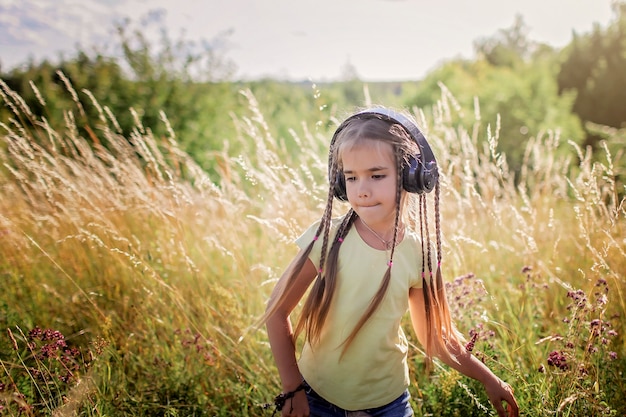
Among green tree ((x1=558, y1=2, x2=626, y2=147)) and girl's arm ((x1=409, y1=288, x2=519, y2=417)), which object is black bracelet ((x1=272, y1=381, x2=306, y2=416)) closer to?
girl's arm ((x1=409, y1=288, x2=519, y2=417))

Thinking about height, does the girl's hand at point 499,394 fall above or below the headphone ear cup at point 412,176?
below

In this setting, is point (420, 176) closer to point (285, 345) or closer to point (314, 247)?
point (314, 247)

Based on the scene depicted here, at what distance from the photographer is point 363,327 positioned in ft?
5.67

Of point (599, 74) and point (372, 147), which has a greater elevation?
point (599, 74)

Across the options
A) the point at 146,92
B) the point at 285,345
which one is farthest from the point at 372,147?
the point at 146,92

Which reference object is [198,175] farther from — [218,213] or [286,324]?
[286,324]

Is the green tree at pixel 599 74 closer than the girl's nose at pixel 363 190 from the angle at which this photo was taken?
No

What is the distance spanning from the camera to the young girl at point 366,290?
166cm

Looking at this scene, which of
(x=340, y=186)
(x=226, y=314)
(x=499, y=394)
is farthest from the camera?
(x=226, y=314)

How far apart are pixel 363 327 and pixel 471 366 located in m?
0.43

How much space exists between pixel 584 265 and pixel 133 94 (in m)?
9.07

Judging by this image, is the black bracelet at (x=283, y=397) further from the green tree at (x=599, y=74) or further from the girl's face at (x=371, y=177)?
the green tree at (x=599, y=74)

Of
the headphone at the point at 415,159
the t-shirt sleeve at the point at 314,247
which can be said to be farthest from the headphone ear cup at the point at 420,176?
the t-shirt sleeve at the point at 314,247

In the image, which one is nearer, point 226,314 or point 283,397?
point 283,397
